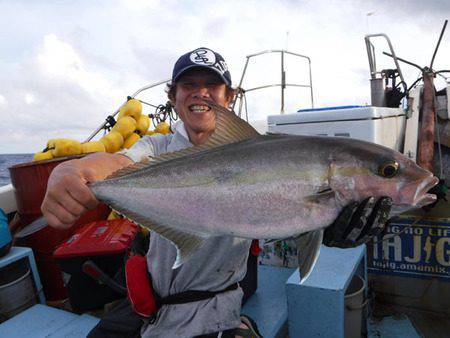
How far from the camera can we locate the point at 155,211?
1633 millimetres

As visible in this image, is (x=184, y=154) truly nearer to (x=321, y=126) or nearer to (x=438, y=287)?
(x=321, y=126)

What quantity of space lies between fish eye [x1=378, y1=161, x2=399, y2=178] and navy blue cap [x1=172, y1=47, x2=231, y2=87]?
49.2 inches

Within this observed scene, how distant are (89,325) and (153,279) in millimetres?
869

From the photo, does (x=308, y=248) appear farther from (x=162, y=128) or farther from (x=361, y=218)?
(x=162, y=128)

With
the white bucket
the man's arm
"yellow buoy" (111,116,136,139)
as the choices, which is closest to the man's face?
the man's arm

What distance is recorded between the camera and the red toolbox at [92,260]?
2.96 metres

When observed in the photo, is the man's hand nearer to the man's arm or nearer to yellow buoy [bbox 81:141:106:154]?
the man's arm

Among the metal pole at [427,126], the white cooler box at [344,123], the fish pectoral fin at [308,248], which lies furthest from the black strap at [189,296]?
the metal pole at [427,126]

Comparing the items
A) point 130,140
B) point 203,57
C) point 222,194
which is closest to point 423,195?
point 222,194

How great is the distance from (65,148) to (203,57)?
2.72 meters

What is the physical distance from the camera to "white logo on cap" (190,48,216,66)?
2291 millimetres

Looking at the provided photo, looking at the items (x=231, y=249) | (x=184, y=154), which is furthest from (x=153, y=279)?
(x=184, y=154)

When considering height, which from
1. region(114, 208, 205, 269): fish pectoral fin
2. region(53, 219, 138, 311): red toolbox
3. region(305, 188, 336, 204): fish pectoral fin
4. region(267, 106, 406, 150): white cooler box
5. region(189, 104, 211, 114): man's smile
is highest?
region(189, 104, 211, 114): man's smile

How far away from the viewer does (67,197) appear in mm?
1581
